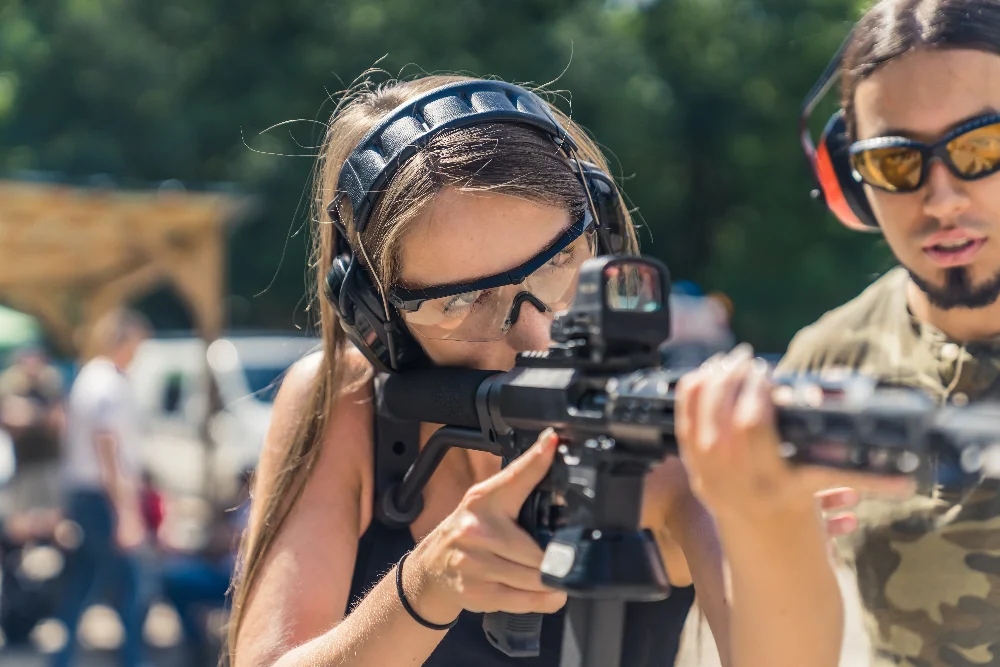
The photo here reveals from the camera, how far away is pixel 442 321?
1771mm

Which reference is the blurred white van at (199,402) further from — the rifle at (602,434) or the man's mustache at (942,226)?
the rifle at (602,434)

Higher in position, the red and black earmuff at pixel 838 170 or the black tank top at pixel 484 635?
the red and black earmuff at pixel 838 170

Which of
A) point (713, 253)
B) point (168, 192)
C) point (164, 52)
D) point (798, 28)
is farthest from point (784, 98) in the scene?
point (168, 192)

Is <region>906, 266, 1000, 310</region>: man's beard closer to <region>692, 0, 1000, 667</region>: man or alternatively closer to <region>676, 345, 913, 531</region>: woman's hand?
<region>692, 0, 1000, 667</region>: man

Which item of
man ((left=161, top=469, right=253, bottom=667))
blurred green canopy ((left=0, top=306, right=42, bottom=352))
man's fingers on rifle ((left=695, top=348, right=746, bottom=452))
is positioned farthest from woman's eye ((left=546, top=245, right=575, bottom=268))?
blurred green canopy ((left=0, top=306, right=42, bottom=352))

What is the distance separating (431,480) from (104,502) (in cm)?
527

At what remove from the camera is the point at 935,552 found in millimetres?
2076

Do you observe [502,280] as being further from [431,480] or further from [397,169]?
[431,480]

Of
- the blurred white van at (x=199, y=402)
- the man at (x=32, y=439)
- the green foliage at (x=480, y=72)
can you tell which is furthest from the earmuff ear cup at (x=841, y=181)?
the green foliage at (x=480, y=72)

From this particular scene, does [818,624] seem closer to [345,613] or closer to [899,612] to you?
[345,613]

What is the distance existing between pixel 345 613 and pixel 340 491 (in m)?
0.20

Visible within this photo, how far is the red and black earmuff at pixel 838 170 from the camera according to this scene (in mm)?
2342

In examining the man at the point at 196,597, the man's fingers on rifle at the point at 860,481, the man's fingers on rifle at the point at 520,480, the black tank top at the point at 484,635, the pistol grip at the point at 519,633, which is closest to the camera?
the man's fingers on rifle at the point at 860,481

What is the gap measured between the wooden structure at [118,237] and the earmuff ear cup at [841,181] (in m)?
8.42
